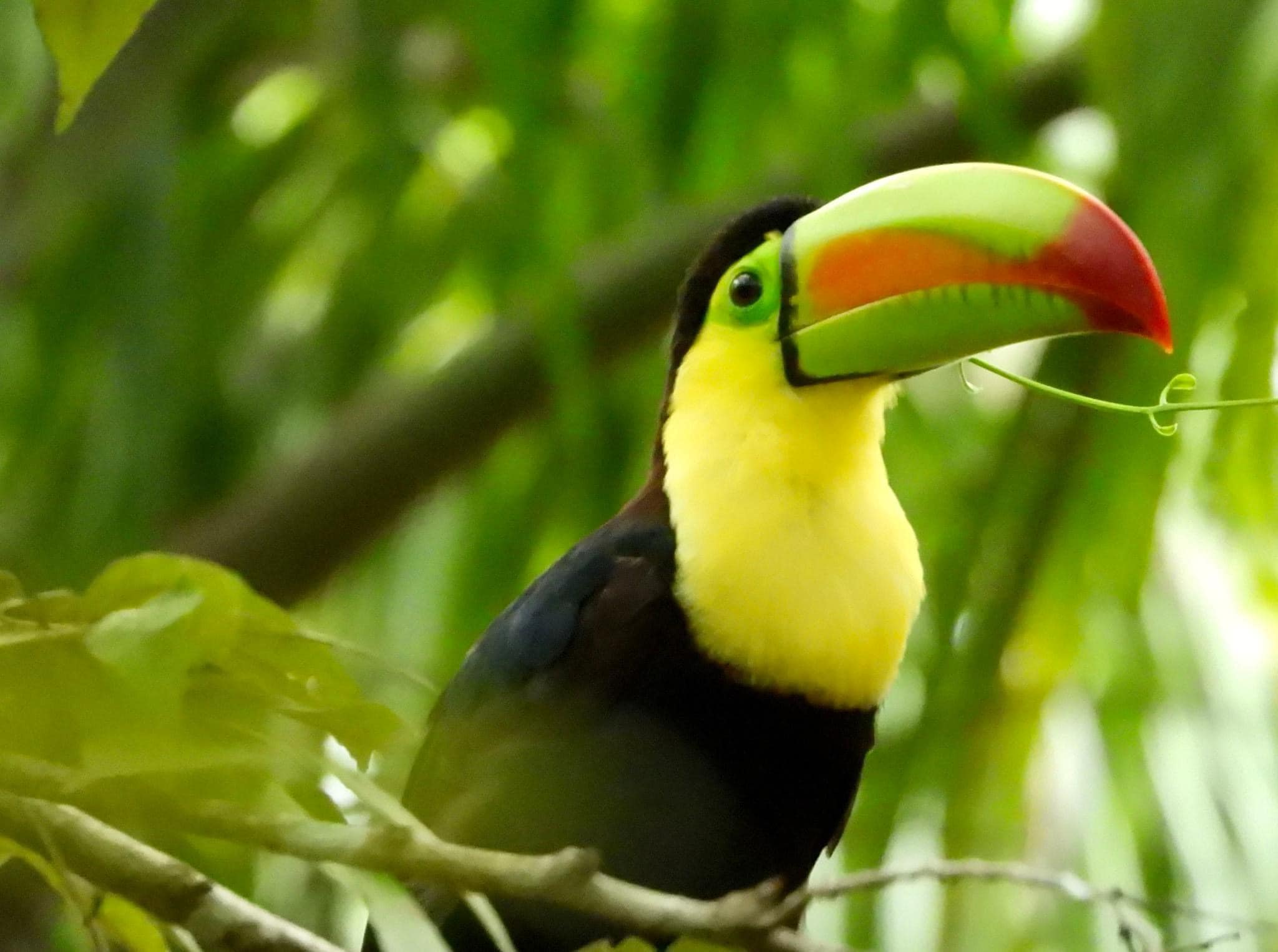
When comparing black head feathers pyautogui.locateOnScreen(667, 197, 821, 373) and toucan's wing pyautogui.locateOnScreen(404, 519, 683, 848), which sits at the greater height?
black head feathers pyautogui.locateOnScreen(667, 197, 821, 373)

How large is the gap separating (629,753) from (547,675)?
9 cm

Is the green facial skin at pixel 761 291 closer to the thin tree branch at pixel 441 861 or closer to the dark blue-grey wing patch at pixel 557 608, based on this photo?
the dark blue-grey wing patch at pixel 557 608

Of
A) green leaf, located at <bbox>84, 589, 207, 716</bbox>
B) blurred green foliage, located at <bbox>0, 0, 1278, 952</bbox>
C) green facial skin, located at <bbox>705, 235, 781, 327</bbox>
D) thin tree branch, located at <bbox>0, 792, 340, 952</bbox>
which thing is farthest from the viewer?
blurred green foliage, located at <bbox>0, 0, 1278, 952</bbox>

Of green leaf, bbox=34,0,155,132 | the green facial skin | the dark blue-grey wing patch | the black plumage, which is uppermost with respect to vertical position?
green leaf, bbox=34,0,155,132

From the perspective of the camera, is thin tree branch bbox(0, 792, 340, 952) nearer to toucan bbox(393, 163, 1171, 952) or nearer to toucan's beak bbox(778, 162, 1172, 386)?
toucan bbox(393, 163, 1171, 952)

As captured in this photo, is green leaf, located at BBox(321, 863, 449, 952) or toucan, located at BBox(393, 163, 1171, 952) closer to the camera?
green leaf, located at BBox(321, 863, 449, 952)

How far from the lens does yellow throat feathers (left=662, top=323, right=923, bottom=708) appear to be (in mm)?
1225

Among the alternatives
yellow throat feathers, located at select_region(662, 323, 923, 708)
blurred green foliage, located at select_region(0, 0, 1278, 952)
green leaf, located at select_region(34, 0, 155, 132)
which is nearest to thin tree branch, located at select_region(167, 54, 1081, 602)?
blurred green foliage, located at select_region(0, 0, 1278, 952)

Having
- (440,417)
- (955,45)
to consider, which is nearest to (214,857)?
(955,45)

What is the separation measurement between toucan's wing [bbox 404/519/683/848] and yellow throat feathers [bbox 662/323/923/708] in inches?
1.1

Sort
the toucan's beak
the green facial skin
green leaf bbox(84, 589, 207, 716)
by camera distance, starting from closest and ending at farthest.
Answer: green leaf bbox(84, 589, 207, 716)
the toucan's beak
the green facial skin

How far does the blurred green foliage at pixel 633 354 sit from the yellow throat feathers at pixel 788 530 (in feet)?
0.87

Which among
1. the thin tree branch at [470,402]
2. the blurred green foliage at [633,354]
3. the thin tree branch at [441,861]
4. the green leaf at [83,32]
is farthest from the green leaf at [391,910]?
the thin tree branch at [470,402]

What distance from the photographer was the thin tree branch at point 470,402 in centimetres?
222
